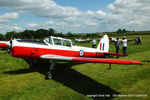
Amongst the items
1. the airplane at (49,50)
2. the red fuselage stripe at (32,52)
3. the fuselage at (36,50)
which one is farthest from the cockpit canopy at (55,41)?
the red fuselage stripe at (32,52)

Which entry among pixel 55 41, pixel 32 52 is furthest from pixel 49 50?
pixel 32 52

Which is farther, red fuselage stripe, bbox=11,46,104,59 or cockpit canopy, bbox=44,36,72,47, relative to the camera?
cockpit canopy, bbox=44,36,72,47

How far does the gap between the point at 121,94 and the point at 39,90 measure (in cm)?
312

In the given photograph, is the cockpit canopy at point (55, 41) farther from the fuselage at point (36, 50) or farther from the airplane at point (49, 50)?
the fuselage at point (36, 50)

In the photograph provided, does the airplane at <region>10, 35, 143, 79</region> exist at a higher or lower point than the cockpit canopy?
lower

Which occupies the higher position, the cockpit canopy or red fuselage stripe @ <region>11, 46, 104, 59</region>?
the cockpit canopy

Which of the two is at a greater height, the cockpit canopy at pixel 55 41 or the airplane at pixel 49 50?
the cockpit canopy at pixel 55 41

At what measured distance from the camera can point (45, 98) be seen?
4.41 m

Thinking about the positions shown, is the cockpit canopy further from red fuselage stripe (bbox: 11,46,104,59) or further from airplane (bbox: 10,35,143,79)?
red fuselage stripe (bbox: 11,46,104,59)

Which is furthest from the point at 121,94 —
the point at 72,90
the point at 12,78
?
the point at 12,78

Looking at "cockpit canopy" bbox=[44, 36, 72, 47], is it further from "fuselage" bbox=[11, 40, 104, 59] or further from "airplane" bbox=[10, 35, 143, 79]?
"fuselage" bbox=[11, 40, 104, 59]

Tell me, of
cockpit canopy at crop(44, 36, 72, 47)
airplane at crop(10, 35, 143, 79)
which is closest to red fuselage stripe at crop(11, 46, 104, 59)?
airplane at crop(10, 35, 143, 79)

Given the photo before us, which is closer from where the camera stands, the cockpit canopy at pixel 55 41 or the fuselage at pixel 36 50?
the fuselage at pixel 36 50

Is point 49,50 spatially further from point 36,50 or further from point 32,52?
point 32,52
